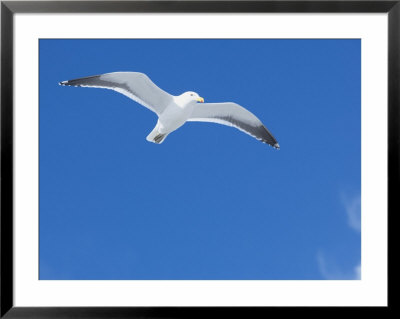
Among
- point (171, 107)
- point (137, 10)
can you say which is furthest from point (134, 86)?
point (137, 10)

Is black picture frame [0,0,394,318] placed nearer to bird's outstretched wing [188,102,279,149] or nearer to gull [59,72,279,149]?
gull [59,72,279,149]

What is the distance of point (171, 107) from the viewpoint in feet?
8.28

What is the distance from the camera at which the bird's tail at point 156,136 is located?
7.20 feet

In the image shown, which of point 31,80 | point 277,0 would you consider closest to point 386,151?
point 277,0

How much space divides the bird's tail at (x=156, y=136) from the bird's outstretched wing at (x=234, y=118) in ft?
0.99

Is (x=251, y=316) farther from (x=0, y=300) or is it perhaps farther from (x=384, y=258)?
(x=0, y=300)

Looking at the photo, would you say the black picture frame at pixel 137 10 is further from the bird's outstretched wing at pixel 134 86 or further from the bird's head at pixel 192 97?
the bird's head at pixel 192 97

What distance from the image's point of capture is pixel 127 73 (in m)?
2.14

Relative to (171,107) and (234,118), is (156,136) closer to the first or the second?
(171,107)

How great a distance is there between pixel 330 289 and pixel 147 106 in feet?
3.69

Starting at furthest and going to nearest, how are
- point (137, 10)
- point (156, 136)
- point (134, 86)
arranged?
point (134, 86)
point (156, 136)
point (137, 10)

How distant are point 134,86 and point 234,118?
0.50m

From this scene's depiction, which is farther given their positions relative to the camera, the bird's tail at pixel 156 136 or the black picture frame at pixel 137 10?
the bird's tail at pixel 156 136

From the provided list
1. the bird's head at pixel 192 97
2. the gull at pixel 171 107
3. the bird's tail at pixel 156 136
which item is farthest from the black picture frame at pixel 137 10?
the bird's tail at pixel 156 136
